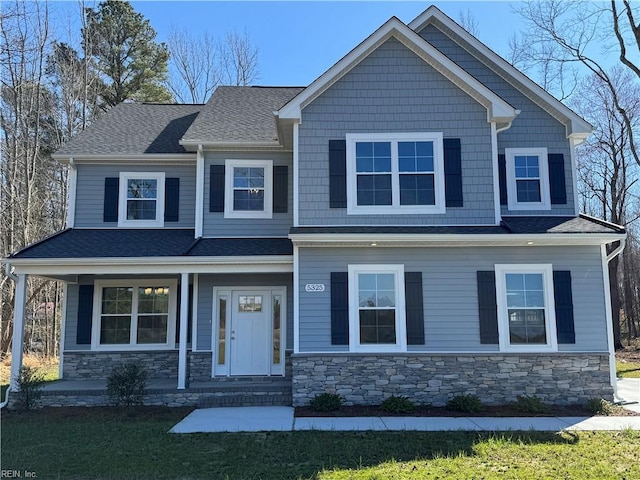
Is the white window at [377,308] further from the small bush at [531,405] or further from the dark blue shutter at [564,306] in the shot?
the dark blue shutter at [564,306]

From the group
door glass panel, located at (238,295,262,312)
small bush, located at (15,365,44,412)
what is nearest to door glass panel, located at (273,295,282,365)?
door glass panel, located at (238,295,262,312)

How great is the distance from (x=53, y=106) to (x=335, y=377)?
18.1 metres

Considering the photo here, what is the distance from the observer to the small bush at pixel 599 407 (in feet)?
28.3

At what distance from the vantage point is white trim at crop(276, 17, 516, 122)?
977 centimetres

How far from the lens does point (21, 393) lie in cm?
925

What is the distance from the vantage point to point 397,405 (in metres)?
8.65

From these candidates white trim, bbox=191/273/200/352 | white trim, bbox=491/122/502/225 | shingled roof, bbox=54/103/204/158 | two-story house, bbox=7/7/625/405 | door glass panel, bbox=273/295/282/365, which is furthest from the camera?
shingled roof, bbox=54/103/204/158

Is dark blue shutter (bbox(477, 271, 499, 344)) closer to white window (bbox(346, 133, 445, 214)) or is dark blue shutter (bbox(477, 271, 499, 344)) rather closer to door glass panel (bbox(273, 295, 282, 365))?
white window (bbox(346, 133, 445, 214))

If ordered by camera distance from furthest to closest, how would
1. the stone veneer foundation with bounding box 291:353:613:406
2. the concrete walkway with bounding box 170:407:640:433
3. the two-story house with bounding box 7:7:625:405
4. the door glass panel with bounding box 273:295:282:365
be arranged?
the door glass panel with bounding box 273:295:282:365
the two-story house with bounding box 7:7:625:405
the stone veneer foundation with bounding box 291:353:613:406
the concrete walkway with bounding box 170:407:640:433

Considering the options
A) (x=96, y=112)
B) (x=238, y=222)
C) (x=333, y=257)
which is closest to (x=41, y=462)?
(x=333, y=257)

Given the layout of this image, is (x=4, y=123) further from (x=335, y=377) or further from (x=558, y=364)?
(x=558, y=364)

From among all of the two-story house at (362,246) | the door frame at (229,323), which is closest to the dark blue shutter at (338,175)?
the two-story house at (362,246)

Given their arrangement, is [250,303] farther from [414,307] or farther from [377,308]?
[414,307]

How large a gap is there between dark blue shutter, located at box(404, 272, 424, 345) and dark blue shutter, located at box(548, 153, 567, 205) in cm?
406
